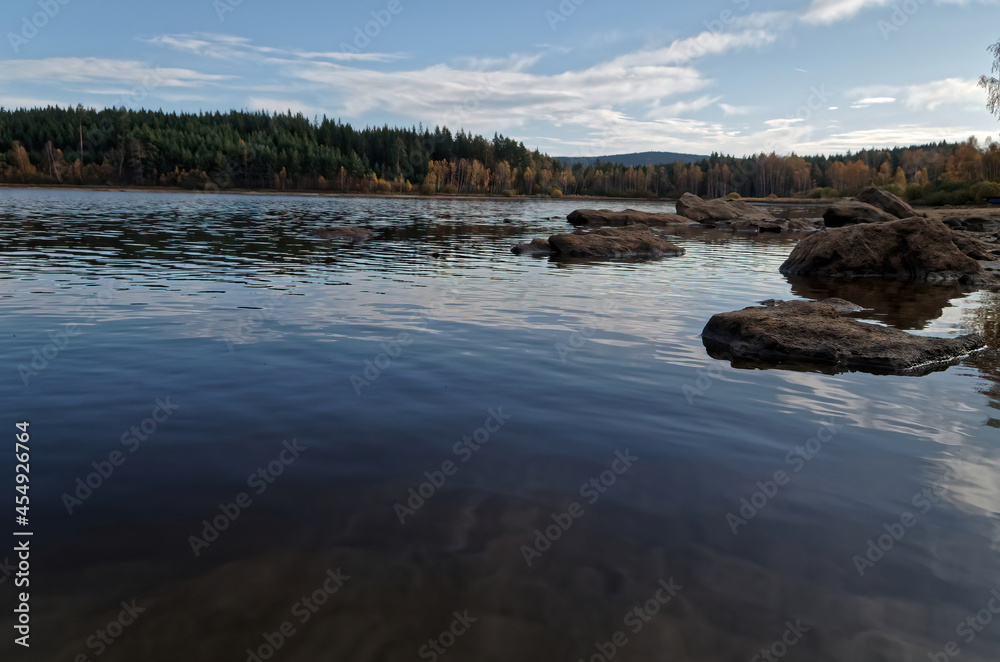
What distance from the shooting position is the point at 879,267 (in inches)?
709

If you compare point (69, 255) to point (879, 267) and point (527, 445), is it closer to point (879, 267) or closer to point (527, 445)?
point (527, 445)

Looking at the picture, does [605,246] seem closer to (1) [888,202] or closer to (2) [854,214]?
(2) [854,214]

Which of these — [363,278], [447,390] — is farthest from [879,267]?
[447,390]

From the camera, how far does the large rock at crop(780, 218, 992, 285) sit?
17.2 m

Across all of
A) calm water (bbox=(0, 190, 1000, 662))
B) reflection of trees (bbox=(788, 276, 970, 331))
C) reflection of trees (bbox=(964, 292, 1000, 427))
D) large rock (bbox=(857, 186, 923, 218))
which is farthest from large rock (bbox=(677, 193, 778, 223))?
calm water (bbox=(0, 190, 1000, 662))

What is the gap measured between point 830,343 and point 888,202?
33.1 m

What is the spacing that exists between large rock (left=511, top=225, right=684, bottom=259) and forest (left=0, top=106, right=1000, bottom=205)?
293 feet

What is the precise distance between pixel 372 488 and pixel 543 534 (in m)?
1.23

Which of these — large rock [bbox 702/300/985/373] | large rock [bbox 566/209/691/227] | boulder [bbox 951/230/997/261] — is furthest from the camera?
large rock [bbox 566/209/691/227]

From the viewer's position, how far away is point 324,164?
146 m

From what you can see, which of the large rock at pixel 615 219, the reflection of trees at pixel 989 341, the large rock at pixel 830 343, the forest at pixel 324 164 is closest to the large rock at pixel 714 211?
the large rock at pixel 615 219

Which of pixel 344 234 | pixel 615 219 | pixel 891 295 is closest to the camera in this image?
pixel 891 295

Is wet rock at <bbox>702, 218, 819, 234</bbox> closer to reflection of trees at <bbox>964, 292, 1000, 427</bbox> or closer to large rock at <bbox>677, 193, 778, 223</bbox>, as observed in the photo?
large rock at <bbox>677, 193, 778, 223</bbox>

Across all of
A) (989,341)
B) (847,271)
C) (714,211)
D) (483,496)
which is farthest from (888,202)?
(483,496)
